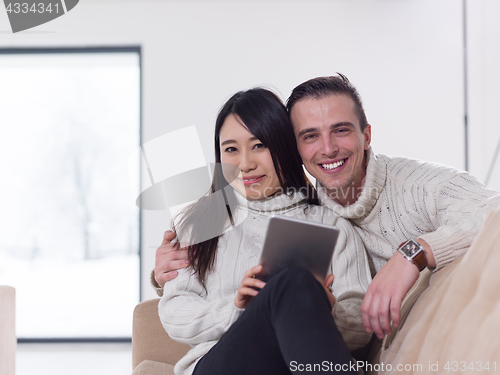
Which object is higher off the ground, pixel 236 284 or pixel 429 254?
pixel 429 254

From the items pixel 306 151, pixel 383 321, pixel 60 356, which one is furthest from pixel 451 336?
pixel 60 356

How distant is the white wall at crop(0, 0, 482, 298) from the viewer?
3.12m

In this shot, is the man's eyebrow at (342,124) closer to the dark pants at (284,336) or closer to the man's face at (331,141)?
the man's face at (331,141)

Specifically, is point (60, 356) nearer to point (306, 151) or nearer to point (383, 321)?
point (306, 151)

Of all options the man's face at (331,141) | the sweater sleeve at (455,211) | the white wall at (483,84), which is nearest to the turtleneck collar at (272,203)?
the man's face at (331,141)

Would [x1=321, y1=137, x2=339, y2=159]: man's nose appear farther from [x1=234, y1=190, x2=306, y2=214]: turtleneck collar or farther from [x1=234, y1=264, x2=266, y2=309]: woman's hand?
[x1=234, y1=264, x2=266, y2=309]: woman's hand

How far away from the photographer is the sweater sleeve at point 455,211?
0.94m

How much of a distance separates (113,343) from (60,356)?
38 cm

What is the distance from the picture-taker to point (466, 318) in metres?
0.63

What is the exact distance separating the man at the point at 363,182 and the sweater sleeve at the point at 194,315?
0.07m

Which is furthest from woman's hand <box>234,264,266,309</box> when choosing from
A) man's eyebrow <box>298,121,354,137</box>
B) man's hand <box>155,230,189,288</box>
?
man's eyebrow <box>298,121,354,137</box>

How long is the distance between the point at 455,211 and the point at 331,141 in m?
0.39

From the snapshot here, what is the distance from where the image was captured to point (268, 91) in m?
1.34

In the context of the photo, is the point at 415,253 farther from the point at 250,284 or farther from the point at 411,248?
the point at 250,284
